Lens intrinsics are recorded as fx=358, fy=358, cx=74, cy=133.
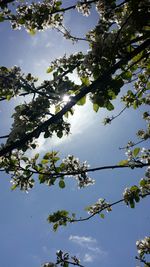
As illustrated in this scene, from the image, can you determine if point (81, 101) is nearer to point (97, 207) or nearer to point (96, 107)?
point (96, 107)

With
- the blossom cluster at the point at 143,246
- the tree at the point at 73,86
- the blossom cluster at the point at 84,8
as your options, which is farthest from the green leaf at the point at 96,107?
the blossom cluster at the point at 143,246

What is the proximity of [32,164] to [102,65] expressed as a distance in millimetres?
2950

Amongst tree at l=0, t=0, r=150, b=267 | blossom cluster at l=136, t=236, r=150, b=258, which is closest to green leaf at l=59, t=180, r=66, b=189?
tree at l=0, t=0, r=150, b=267

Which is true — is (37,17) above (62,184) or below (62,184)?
above

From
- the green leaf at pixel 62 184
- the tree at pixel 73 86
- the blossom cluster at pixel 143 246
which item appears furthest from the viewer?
the blossom cluster at pixel 143 246

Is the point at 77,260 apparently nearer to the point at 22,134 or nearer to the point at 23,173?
the point at 23,173

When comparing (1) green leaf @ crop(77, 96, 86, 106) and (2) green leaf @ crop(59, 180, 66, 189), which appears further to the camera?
(2) green leaf @ crop(59, 180, 66, 189)

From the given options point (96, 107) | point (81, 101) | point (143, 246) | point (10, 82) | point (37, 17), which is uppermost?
point (37, 17)

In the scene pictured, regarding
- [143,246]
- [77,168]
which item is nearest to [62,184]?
[77,168]

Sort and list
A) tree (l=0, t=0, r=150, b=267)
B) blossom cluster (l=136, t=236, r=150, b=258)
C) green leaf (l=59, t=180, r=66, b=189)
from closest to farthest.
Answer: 1. tree (l=0, t=0, r=150, b=267)
2. green leaf (l=59, t=180, r=66, b=189)
3. blossom cluster (l=136, t=236, r=150, b=258)

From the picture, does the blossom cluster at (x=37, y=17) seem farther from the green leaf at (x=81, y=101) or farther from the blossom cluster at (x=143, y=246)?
the blossom cluster at (x=143, y=246)

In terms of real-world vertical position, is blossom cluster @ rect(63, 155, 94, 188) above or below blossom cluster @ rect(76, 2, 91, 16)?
below

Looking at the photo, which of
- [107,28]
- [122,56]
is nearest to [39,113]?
[122,56]

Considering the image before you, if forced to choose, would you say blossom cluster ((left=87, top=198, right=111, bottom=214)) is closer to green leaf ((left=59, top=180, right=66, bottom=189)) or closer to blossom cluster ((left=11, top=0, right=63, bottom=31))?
green leaf ((left=59, top=180, right=66, bottom=189))
